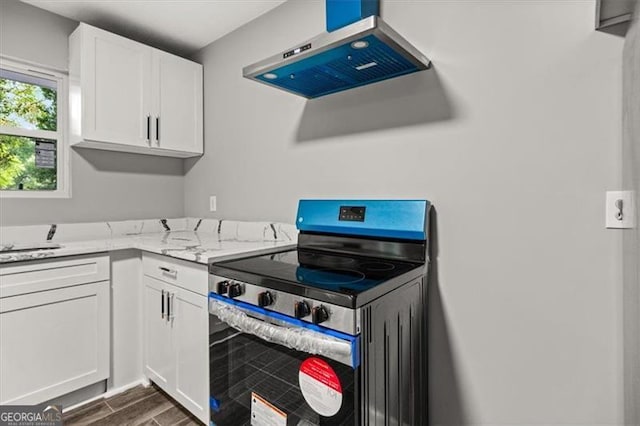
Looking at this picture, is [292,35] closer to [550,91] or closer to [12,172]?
[550,91]

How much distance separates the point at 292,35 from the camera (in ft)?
7.02

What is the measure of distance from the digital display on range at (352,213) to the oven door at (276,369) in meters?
0.65

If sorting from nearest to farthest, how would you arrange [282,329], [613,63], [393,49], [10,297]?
[613,63] < [282,329] < [393,49] < [10,297]

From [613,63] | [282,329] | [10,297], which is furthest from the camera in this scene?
[10,297]

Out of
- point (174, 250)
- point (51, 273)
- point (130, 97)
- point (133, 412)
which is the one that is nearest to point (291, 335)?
point (174, 250)

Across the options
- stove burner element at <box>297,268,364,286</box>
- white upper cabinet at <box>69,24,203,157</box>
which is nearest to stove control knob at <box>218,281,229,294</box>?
stove burner element at <box>297,268,364,286</box>

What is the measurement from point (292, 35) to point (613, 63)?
1658mm

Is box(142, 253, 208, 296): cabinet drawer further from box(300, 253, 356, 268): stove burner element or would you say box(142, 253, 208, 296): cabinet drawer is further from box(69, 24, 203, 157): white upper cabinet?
box(69, 24, 203, 157): white upper cabinet

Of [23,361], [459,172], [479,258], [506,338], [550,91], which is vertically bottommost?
[23,361]

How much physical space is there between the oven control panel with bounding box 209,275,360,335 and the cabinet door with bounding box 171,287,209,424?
0.26 m

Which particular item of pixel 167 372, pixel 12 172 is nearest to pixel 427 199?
pixel 167 372

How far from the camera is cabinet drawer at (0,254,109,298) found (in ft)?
5.59

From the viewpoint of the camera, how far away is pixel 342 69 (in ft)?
5.18

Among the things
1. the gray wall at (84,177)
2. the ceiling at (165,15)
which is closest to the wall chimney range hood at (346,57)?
the ceiling at (165,15)
